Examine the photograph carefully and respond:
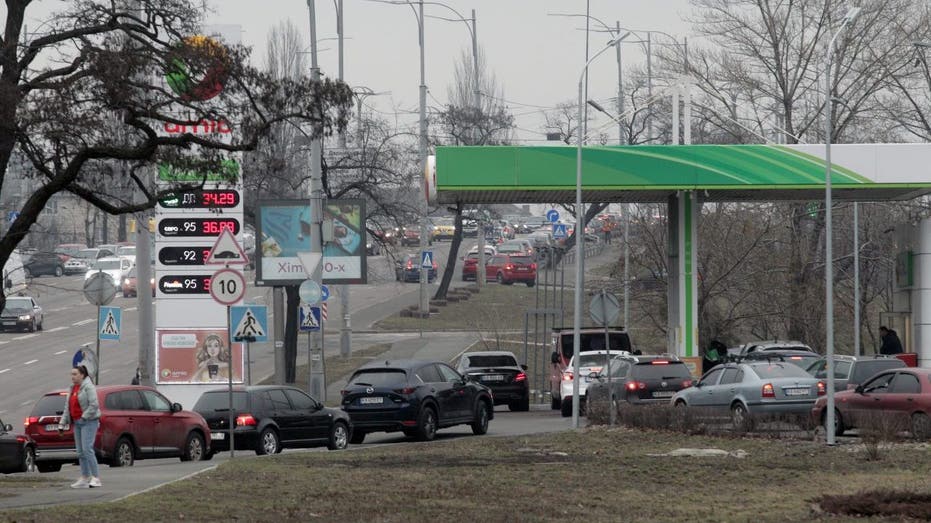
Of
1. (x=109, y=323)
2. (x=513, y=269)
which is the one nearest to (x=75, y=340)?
(x=513, y=269)

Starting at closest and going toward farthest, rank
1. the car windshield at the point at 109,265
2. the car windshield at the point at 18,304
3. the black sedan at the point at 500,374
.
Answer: the black sedan at the point at 500,374, the car windshield at the point at 18,304, the car windshield at the point at 109,265

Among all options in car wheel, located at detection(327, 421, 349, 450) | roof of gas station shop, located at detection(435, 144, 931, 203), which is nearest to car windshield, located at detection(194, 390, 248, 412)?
car wheel, located at detection(327, 421, 349, 450)

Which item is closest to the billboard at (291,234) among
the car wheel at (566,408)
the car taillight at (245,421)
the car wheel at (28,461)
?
the car wheel at (566,408)

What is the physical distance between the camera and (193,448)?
25.6 meters

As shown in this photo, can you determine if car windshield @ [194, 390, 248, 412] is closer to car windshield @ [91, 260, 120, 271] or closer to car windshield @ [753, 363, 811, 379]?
car windshield @ [753, 363, 811, 379]

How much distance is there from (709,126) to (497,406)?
31.0 metres

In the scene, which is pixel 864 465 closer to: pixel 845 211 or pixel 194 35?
pixel 194 35

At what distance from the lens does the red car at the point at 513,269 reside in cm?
7962

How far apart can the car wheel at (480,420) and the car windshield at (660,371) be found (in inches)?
138

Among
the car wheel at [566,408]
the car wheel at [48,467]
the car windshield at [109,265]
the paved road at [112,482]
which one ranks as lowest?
the car wheel at [48,467]

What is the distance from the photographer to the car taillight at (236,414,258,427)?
2591 cm

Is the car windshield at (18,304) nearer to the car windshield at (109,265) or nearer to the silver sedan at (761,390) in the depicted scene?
the car windshield at (109,265)

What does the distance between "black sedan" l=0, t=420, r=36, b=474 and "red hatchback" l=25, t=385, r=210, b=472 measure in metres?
1.17

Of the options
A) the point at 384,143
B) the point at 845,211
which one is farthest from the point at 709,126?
the point at 384,143
